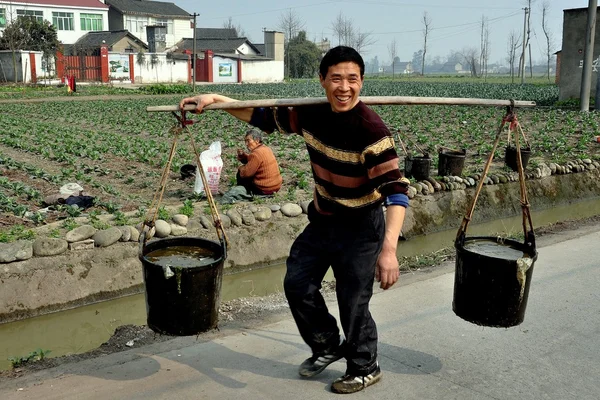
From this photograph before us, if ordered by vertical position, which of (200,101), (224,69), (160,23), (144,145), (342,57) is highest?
(160,23)

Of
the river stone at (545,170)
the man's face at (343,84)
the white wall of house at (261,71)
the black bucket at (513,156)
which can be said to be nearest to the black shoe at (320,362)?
the man's face at (343,84)

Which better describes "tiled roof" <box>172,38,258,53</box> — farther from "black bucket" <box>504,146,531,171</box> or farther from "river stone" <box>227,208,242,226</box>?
"river stone" <box>227,208,242,226</box>

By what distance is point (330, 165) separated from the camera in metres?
3.99

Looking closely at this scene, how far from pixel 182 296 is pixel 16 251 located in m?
3.56

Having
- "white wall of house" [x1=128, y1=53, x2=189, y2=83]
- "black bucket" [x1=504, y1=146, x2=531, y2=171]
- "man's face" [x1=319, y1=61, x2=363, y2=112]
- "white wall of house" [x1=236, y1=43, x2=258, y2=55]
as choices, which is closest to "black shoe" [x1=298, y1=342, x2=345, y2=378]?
"man's face" [x1=319, y1=61, x2=363, y2=112]

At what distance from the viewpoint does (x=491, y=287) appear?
437 cm

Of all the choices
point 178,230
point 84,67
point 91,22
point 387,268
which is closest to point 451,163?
point 178,230

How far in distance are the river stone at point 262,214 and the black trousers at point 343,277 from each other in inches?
182

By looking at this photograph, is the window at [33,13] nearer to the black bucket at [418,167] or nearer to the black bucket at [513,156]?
the black bucket at [513,156]

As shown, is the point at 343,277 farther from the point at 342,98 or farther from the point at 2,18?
the point at 2,18

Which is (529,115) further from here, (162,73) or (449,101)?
(162,73)

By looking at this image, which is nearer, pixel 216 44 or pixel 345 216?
pixel 345 216

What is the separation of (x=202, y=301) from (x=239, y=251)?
4.39 m

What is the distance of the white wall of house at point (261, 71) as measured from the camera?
197 ft
